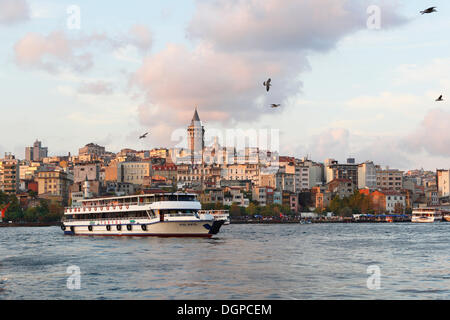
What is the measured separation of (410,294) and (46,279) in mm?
15714

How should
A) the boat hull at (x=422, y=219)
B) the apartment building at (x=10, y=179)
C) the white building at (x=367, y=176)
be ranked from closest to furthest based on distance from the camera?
the boat hull at (x=422, y=219)
the apartment building at (x=10, y=179)
the white building at (x=367, y=176)

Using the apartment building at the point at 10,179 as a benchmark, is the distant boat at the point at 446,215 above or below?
below

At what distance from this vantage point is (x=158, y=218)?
5856 centimetres

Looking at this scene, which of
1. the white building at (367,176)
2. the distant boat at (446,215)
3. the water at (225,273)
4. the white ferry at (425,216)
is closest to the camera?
the water at (225,273)

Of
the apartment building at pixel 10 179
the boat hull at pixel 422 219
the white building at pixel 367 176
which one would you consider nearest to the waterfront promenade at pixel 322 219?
the boat hull at pixel 422 219

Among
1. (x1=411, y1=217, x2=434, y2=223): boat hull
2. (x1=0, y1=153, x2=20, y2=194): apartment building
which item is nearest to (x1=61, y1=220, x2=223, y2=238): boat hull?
(x1=411, y1=217, x2=434, y2=223): boat hull

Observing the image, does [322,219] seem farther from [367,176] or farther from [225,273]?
[225,273]

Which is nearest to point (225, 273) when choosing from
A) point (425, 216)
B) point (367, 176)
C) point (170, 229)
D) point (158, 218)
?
point (170, 229)

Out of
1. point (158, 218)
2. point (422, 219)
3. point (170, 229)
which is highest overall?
point (158, 218)

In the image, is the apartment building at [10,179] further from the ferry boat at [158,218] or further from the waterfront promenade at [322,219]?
the ferry boat at [158,218]

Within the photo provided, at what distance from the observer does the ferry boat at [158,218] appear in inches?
2274

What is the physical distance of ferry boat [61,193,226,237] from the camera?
57.8 meters
